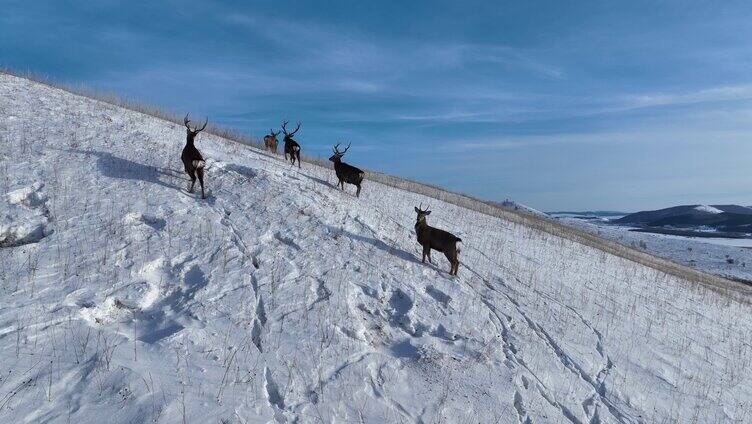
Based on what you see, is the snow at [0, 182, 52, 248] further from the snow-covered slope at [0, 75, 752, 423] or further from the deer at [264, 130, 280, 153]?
the deer at [264, 130, 280, 153]

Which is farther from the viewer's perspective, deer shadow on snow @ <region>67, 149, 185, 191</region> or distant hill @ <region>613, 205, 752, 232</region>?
distant hill @ <region>613, 205, 752, 232</region>

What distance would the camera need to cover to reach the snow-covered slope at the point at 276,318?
567 centimetres

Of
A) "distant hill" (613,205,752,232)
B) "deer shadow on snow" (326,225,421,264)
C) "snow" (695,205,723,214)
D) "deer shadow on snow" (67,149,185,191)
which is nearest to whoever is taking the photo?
"deer shadow on snow" (326,225,421,264)

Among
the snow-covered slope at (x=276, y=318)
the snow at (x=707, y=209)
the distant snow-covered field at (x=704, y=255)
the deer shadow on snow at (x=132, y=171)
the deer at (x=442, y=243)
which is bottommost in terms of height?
the distant snow-covered field at (x=704, y=255)

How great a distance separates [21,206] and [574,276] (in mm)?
14837

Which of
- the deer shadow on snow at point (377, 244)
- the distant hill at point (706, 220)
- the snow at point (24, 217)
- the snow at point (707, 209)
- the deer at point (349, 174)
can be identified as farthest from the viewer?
the snow at point (707, 209)

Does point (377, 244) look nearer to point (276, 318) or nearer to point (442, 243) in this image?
point (442, 243)

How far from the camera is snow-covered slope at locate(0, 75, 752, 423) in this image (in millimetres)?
5668

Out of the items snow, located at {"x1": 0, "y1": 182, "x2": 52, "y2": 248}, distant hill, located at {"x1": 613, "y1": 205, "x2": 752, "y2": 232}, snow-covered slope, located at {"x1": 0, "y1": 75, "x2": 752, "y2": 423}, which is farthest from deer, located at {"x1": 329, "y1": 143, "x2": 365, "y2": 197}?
distant hill, located at {"x1": 613, "y1": 205, "x2": 752, "y2": 232}

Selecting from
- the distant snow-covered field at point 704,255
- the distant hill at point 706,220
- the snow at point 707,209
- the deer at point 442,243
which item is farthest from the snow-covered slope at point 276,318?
the snow at point 707,209

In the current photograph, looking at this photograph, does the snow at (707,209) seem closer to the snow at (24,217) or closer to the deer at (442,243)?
the deer at (442,243)

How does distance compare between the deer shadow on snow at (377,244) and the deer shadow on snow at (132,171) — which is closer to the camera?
the deer shadow on snow at (377,244)

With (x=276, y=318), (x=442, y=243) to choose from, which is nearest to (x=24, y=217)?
(x=276, y=318)

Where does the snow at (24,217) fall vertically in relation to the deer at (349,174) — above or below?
below
